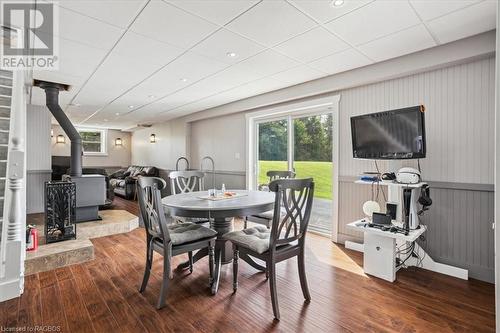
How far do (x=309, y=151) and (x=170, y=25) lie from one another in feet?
9.36

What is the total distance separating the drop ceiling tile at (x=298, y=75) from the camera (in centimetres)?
325

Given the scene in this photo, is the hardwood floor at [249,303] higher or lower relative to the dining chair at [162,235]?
lower

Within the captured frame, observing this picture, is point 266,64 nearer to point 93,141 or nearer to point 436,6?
point 436,6

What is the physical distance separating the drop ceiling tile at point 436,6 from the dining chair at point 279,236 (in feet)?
5.11

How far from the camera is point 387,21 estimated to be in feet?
6.98

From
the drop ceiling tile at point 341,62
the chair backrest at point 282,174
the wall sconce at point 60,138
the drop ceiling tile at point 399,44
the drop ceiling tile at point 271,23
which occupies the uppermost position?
the drop ceiling tile at point 341,62

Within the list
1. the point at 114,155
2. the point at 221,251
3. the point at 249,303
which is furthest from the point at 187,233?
the point at 114,155

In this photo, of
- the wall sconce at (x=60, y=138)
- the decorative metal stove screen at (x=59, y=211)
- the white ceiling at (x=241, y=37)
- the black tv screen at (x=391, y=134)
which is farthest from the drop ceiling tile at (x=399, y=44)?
the wall sconce at (x=60, y=138)

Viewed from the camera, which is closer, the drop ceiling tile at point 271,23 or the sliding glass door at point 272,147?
the drop ceiling tile at point 271,23

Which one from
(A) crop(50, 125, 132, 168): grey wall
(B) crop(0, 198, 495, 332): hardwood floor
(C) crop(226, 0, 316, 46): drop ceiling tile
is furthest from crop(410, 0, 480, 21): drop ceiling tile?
(A) crop(50, 125, 132, 168): grey wall

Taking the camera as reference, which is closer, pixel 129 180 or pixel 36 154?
pixel 36 154

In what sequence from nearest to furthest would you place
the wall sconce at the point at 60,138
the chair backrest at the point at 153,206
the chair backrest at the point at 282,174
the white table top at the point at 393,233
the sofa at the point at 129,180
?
the chair backrest at the point at 153,206 → the white table top at the point at 393,233 → the chair backrest at the point at 282,174 → the sofa at the point at 129,180 → the wall sconce at the point at 60,138

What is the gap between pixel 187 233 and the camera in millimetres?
2242

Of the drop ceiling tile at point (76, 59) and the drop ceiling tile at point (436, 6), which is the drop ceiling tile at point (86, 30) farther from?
the drop ceiling tile at point (436, 6)
